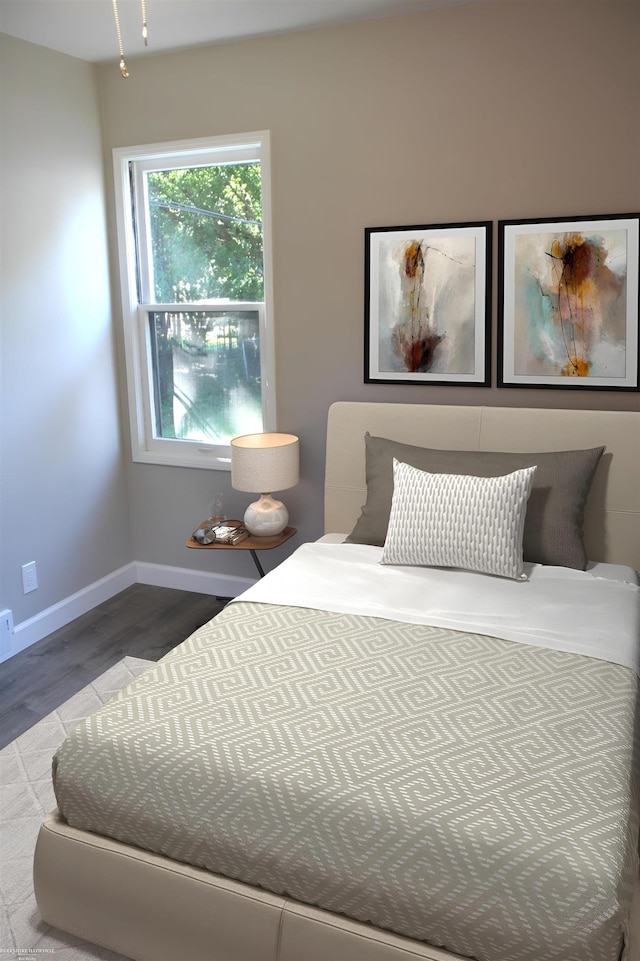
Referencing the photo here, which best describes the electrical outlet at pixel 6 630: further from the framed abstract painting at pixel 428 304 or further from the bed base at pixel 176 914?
the framed abstract painting at pixel 428 304

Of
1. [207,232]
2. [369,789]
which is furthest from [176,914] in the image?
[207,232]

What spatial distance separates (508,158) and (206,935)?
287 cm

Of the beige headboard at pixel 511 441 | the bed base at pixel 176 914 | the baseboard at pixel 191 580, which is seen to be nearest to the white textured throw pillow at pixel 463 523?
the beige headboard at pixel 511 441

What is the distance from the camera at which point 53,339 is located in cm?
356

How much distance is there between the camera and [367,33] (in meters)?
3.14

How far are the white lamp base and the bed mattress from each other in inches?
51.7

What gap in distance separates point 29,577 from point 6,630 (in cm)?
27

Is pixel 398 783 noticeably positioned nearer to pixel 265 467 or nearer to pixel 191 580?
pixel 265 467

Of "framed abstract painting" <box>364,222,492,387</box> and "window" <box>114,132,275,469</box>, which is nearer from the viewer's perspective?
"framed abstract painting" <box>364,222,492,387</box>

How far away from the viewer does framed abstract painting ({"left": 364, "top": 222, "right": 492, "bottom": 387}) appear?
3160 millimetres

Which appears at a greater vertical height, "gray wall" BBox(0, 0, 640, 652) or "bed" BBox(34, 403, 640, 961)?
"gray wall" BBox(0, 0, 640, 652)

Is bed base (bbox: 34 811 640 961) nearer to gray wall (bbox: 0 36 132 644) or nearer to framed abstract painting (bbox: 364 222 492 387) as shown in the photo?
gray wall (bbox: 0 36 132 644)

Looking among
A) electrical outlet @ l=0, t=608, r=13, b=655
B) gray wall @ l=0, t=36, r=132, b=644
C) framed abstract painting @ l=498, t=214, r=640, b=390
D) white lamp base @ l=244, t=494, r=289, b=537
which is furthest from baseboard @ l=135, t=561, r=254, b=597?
framed abstract painting @ l=498, t=214, r=640, b=390

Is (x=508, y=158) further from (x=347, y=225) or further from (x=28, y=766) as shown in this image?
(x=28, y=766)
